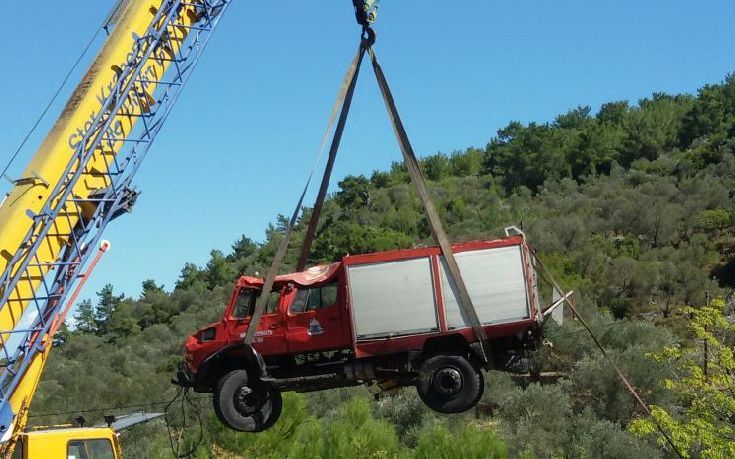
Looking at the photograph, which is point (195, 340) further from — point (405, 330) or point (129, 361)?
point (129, 361)

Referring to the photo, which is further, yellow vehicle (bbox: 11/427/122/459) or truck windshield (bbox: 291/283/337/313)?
yellow vehicle (bbox: 11/427/122/459)

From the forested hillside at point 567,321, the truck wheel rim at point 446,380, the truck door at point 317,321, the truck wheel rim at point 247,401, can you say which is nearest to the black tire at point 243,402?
the truck wheel rim at point 247,401

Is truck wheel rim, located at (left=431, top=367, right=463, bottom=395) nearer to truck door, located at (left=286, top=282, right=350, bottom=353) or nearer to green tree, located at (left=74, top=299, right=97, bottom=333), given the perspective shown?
truck door, located at (left=286, top=282, right=350, bottom=353)

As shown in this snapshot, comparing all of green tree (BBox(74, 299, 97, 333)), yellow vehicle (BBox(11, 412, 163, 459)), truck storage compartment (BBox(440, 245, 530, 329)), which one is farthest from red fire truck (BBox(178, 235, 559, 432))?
green tree (BBox(74, 299, 97, 333))

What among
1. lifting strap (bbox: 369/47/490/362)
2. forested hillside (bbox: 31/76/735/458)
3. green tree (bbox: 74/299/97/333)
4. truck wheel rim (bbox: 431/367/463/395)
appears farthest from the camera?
green tree (bbox: 74/299/97/333)

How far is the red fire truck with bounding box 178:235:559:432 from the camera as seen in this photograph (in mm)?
11039

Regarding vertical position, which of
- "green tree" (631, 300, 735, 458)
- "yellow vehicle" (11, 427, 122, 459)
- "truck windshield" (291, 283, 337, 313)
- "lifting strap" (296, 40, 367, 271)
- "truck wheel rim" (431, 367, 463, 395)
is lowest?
"green tree" (631, 300, 735, 458)

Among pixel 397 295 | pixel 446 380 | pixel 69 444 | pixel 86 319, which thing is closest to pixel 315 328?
pixel 397 295

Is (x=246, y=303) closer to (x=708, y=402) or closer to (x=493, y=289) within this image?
(x=493, y=289)

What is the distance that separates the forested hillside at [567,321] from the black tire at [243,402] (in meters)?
5.34

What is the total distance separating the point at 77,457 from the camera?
1240 cm

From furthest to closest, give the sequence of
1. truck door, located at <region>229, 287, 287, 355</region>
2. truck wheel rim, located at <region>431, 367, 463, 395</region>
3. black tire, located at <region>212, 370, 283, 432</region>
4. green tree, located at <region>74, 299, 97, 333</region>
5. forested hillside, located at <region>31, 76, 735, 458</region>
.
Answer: green tree, located at <region>74, 299, 97, 333</region> → forested hillside, located at <region>31, 76, 735, 458</region> → truck door, located at <region>229, 287, 287, 355</region> → black tire, located at <region>212, 370, 283, 432</region> → truck wheel rim, located at <region>431, 367, 463, 395</region>

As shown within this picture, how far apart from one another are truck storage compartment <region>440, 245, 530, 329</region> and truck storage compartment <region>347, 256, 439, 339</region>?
226 mm

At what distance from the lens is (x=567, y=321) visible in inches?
1522
